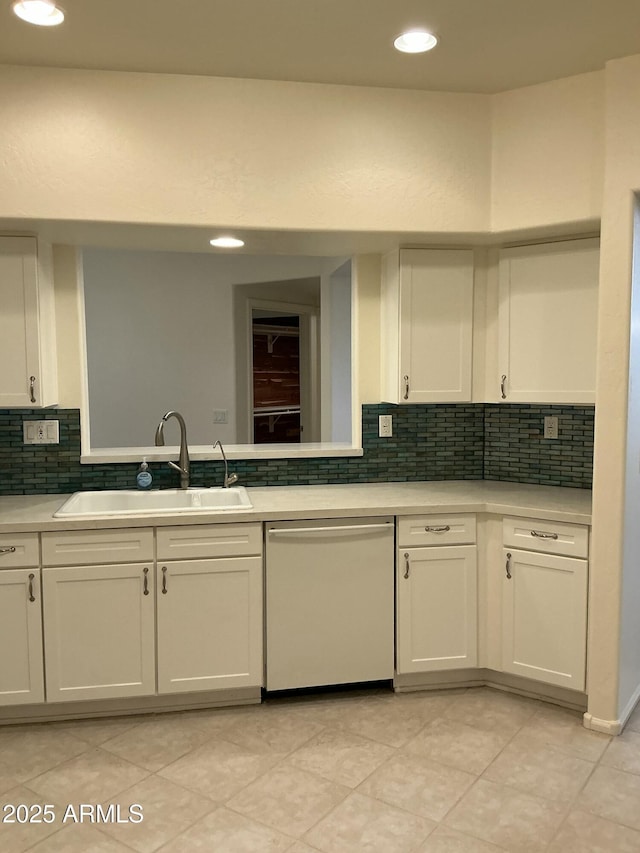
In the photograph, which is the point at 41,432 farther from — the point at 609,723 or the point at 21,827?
the point at 609,723

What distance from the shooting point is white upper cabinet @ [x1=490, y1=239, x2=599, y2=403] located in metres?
3.04

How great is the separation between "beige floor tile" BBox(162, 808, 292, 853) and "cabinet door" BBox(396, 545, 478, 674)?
106 centimetres

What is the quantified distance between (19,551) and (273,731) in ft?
4.00

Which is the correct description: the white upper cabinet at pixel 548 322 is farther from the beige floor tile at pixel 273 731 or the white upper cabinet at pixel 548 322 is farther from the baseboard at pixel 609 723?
the beige floor tile at pixel 273 731

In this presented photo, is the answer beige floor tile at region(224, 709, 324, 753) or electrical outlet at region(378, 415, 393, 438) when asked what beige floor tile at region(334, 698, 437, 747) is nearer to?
beige floor tile at region(224, 709, 324, 753)

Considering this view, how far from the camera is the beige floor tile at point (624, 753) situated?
2.56 meters

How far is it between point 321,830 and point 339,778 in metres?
0.29

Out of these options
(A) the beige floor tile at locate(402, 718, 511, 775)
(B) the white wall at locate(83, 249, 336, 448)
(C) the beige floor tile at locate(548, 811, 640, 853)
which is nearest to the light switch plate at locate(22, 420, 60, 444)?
(B) the white wall at locate(83, 249, 336, 448)

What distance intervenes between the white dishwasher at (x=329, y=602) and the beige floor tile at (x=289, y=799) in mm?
536

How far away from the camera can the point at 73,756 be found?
2.63 meters

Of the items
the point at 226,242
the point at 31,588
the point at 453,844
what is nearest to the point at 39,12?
the point at 226,242

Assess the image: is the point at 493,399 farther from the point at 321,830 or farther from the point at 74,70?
Result: the point at 74,70

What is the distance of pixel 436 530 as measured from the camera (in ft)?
10.1

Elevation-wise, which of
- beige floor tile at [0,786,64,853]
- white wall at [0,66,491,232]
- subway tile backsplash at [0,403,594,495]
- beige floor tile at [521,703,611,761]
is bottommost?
beige floor tile at [0,786,64,853]
